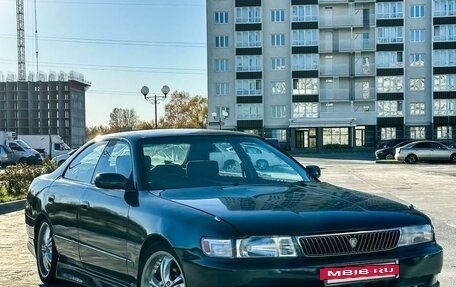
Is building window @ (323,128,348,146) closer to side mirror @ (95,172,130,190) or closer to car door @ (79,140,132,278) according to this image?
car door @ (79,140,132,278)

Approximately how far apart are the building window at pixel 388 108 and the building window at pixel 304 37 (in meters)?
11.3

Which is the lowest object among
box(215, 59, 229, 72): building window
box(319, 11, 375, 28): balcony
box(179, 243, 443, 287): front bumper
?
box(179, 243, 443, 287): front bumper

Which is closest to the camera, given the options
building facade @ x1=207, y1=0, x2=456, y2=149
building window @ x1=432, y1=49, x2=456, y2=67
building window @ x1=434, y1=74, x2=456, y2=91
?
building window @ x1=432, y1=49, x2=456, y2=67

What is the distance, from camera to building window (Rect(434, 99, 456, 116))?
7662 cm

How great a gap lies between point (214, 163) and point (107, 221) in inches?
41.8

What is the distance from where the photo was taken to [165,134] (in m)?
5.82

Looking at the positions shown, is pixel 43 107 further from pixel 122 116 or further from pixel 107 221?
pixel 107 221

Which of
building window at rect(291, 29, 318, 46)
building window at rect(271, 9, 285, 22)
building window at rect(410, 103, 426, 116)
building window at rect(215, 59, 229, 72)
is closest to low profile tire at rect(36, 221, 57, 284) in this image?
building window at rect(291, 29, 318, 46)

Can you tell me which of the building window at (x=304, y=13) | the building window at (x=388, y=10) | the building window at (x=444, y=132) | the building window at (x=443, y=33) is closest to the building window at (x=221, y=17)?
the building window at (x=304, y=13)

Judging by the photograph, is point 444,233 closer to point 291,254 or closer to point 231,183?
point 231,183

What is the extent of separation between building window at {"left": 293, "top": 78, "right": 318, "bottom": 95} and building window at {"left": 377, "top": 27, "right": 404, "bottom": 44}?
31.0 feet

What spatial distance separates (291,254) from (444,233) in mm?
6568

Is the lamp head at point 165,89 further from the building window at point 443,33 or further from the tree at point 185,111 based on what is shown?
the tree at point 185,111

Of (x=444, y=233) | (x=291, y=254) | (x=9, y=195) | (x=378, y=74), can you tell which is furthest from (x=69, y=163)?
(x=378, y=74)
